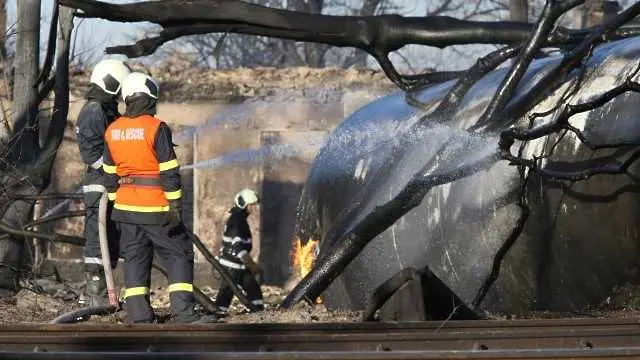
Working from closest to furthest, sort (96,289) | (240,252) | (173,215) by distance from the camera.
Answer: (173,215)
(96,289)
(240,252)

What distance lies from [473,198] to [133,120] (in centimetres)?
230

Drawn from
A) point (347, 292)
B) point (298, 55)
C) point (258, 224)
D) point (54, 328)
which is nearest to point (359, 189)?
point (347, 292)

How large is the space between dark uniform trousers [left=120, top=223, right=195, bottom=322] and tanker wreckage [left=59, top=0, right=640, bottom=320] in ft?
3.97

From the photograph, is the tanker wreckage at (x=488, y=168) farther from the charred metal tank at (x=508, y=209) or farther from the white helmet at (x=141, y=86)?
the white helmet at (x=141, y=86)

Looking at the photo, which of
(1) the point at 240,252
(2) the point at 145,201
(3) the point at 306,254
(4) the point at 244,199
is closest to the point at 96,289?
(2) the point at 145,201

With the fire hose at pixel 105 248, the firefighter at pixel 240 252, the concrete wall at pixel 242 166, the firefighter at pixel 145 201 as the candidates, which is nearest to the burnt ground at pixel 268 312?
the fire hose at pixel 105 248

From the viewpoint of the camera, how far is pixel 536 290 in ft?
29.4

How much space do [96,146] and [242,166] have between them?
1326 centimetres

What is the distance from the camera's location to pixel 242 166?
22859mm

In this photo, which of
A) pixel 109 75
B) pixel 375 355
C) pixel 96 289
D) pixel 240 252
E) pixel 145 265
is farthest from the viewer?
pixel 240 252

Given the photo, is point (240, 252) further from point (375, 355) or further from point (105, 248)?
point (375, 355)

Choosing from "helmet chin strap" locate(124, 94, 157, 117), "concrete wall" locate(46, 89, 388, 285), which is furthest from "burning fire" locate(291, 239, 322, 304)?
"concrete wall" locate(46, 89, 388, 285)

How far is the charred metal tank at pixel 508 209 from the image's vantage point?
27.2 ft

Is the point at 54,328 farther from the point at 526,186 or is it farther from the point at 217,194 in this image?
the point at 217,194
